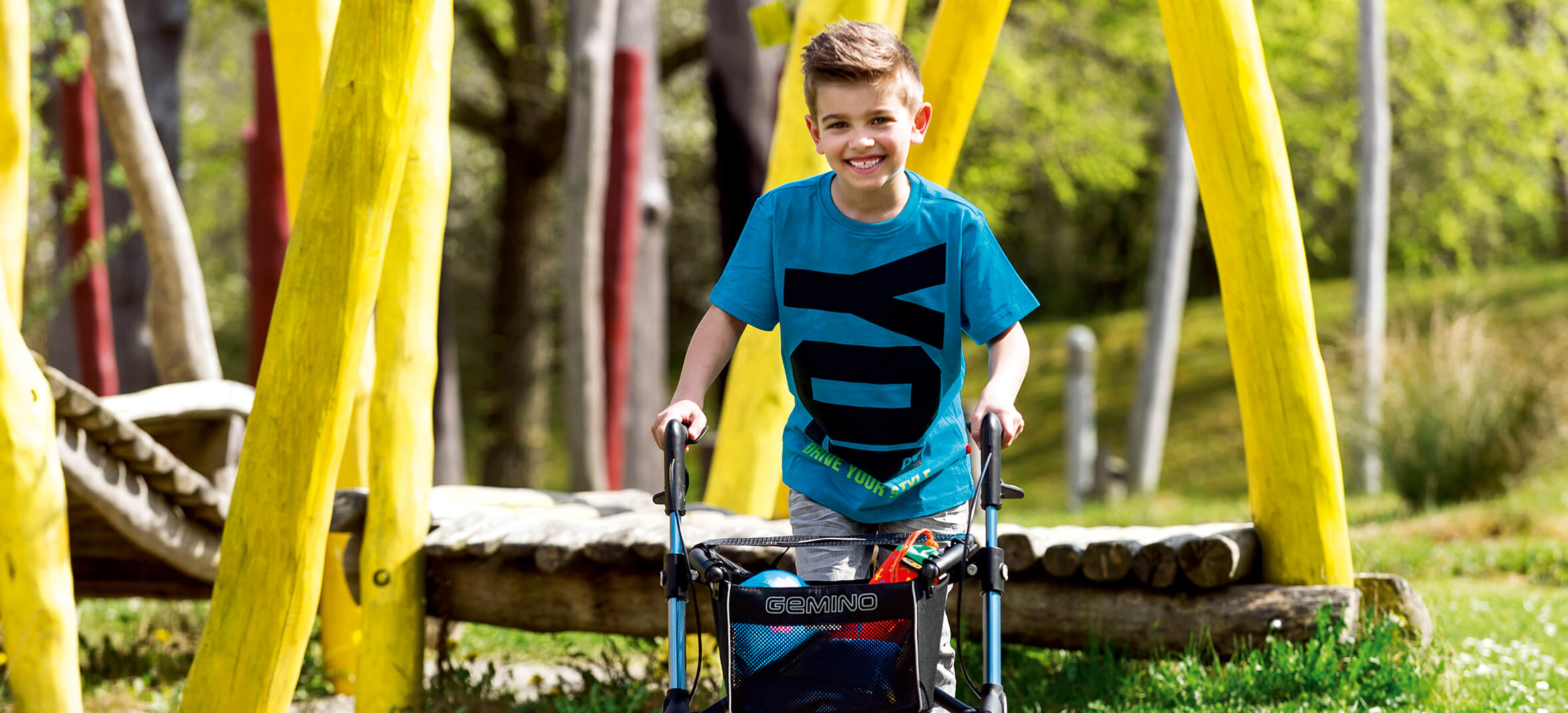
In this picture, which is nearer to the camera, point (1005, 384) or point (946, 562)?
point (946, 562)

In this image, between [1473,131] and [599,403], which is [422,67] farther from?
[1473,131]

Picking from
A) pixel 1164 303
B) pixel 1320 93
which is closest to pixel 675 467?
pixel 1164 303

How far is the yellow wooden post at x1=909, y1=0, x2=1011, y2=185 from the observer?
410cm

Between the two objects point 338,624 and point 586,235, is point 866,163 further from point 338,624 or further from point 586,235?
point 586,235

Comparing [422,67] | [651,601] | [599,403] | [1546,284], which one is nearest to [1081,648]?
[651,601]

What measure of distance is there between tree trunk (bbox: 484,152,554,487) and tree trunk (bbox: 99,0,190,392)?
12.6 ft

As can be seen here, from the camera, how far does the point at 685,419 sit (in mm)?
2328

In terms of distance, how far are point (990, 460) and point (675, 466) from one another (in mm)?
529

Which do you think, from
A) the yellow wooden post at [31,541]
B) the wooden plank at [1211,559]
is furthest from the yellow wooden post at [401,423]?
the wooden plank at [1211,559]

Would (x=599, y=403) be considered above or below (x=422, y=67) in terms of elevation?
below

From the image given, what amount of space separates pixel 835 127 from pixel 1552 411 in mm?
7229

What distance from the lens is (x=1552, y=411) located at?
8.00 metres

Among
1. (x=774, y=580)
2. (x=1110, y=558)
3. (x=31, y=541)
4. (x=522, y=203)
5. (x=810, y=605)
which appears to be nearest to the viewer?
(x=810, y=605)

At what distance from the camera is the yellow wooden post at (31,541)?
3.10 metres
